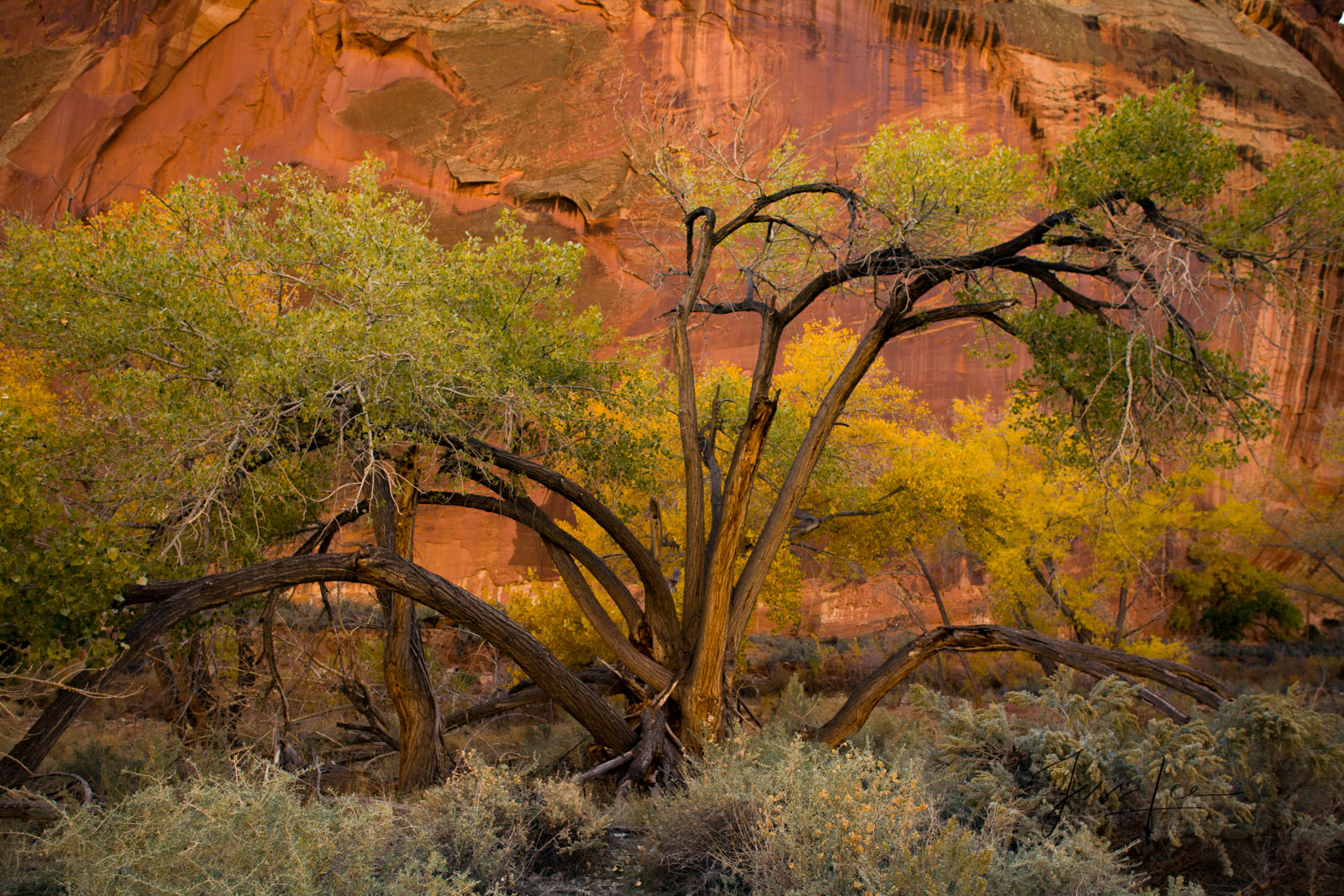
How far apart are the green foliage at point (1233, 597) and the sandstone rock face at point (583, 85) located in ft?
27.2

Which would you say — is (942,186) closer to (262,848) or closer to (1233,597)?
(262,848)

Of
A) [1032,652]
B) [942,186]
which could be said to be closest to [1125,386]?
[1032,652]

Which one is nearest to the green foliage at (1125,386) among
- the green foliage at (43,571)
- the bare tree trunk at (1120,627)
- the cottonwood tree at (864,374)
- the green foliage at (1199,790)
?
the cottonwood tree at (864,374)

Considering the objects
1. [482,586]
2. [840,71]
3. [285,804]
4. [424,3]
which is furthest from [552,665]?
[424,3]

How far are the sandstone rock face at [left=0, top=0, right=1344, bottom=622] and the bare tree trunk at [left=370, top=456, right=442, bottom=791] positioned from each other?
Answer: 23.8 meters

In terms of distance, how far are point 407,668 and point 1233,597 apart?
3121 cm

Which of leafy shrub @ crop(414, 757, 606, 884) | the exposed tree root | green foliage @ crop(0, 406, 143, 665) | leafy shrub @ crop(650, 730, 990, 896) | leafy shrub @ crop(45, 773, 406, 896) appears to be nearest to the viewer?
leafy shrub @ crop(45, 773, 406, 896)

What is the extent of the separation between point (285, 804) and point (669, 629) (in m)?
4.80

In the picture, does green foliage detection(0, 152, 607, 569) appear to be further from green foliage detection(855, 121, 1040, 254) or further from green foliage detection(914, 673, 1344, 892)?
green foliage detection(914, 673, 1344, 892)

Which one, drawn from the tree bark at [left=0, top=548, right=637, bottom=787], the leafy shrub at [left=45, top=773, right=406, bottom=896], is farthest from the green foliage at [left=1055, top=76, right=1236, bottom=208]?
the leafy shrub at [left=45, top=773, right=406, bottom=896]

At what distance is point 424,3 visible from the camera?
32.9 meters

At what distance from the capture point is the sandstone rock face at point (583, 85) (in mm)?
31297

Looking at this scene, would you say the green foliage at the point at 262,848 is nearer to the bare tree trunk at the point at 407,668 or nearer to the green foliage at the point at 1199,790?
the bare tree trunk at the point at 407,668

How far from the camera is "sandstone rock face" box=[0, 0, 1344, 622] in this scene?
103 ft
